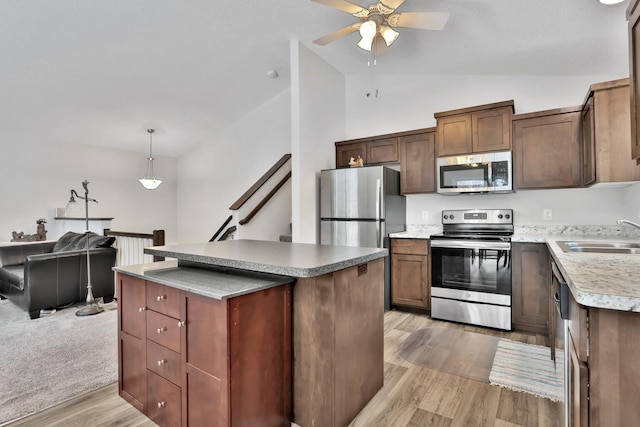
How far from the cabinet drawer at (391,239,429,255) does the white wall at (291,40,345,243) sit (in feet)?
3.32

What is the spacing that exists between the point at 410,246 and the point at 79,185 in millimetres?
5931

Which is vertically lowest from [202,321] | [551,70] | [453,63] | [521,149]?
[202,321]

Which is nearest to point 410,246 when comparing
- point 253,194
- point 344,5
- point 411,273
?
point 411,273

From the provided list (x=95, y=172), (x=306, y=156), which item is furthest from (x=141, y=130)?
(x=306, y=156)

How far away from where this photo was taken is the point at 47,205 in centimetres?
553

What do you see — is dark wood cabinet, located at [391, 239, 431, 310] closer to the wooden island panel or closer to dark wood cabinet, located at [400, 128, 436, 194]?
dark wood cabinet, located at [400, 128, 436, 194]

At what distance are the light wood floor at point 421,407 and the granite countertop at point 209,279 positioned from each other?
84 centimetres

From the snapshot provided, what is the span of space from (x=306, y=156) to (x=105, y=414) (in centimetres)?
299

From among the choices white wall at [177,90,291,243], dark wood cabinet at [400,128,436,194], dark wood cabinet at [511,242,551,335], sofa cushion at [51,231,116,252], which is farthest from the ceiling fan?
sofa cushion at [51,231,116,252]

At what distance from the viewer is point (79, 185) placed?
593 centimetres

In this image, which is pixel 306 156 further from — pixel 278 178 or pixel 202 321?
pixel 202 321

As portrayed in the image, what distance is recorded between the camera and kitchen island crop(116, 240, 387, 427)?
1.49 m

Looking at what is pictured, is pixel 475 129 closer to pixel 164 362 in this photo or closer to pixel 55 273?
pixel 164 362

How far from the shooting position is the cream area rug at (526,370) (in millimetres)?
2133
